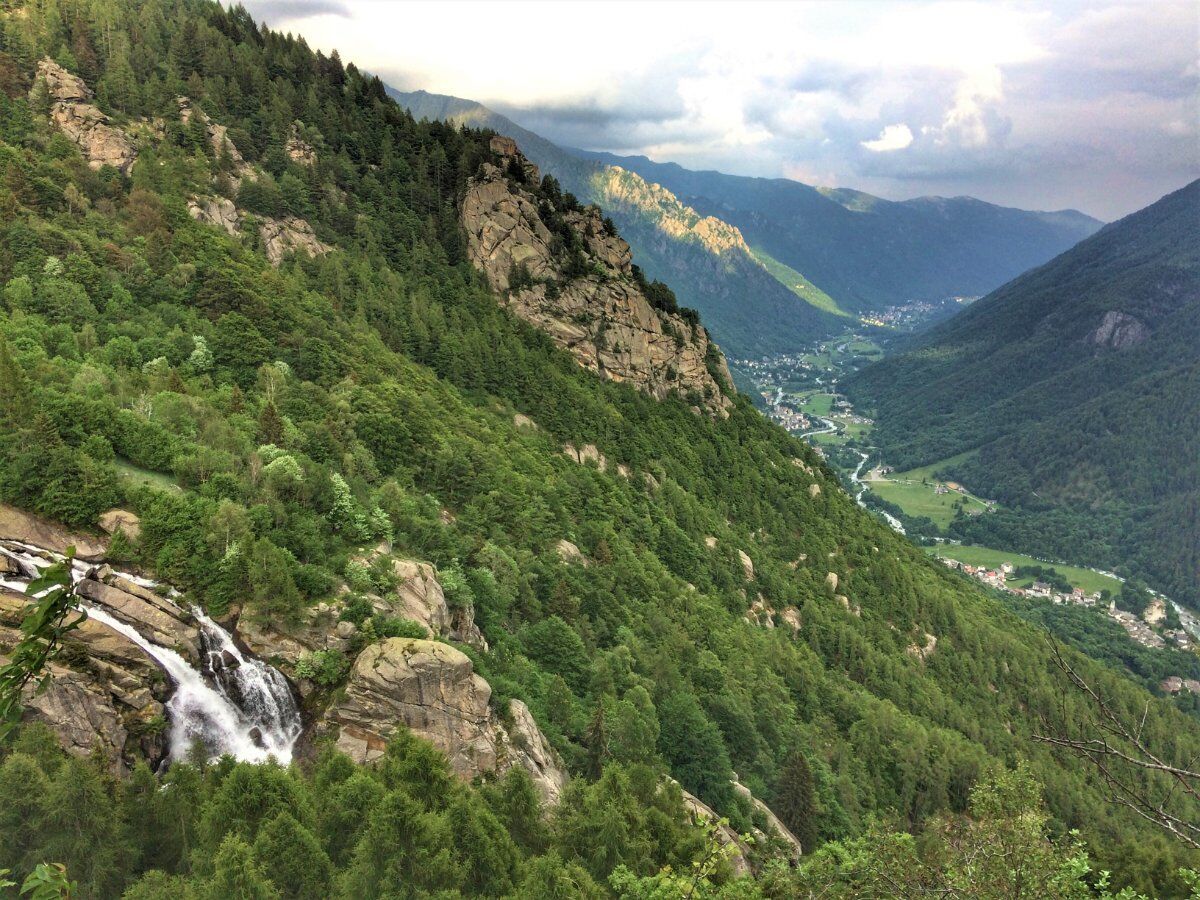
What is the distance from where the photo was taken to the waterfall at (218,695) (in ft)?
102

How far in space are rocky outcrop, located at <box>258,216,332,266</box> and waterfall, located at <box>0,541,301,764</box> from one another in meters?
53.2

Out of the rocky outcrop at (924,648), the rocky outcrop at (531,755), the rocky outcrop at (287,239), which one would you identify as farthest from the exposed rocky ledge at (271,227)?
the rocky outcrop at (924,648)

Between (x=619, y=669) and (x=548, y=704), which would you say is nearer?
(x=548, y=704)

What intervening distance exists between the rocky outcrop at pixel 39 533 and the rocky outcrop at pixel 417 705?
14.1 metres

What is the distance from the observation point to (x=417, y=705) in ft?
113

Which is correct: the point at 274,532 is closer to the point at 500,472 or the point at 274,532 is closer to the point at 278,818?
the point at 278,818

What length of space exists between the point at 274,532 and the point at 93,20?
8097 cm

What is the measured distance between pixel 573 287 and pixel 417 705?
78062 millimetres

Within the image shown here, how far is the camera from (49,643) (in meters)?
6.83

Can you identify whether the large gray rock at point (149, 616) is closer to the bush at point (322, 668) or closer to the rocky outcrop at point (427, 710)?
the bush at point (322, 668)

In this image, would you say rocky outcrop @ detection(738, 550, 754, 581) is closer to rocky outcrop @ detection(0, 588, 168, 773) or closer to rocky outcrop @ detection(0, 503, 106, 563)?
rocky outcrop @ detection(0, 588, 168, 773)

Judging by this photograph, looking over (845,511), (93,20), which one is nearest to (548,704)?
(845,511)

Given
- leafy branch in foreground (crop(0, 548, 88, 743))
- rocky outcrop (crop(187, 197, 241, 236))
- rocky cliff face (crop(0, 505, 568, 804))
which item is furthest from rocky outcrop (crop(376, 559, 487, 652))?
rocky outcrop (crop(187, 197, 241, 236))

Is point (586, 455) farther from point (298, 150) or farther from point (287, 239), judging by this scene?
point (298, 150)
